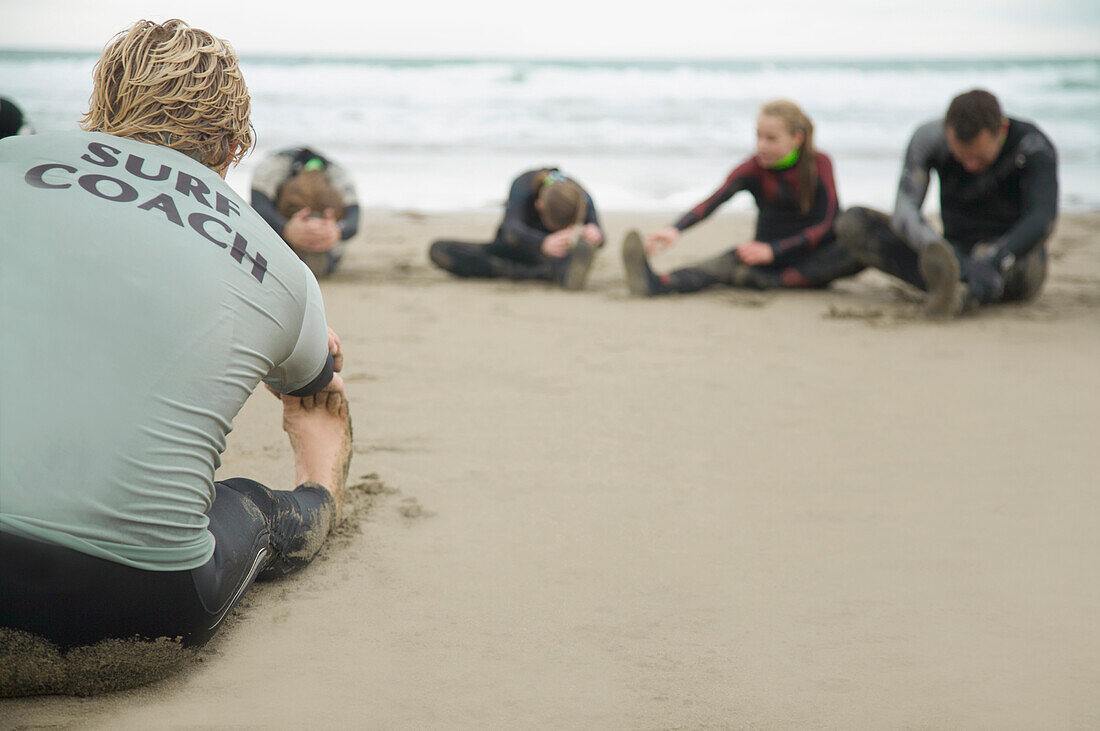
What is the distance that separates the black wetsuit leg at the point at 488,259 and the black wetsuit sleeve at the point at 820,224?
1290mm

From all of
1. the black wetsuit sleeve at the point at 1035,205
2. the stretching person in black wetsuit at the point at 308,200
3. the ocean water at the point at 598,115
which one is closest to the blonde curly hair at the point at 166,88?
the stretching person in black wetsuit at the point at 308,200

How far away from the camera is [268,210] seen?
5.12 meters

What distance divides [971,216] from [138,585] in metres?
4.40

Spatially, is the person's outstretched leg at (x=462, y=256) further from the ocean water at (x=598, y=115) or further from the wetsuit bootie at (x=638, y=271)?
the ocean water at (x=598, y=115)

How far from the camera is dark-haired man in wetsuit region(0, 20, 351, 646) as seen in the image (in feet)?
4.52

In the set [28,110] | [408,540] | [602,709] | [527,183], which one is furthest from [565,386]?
[28,110]

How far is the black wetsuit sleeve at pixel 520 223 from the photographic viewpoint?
5.26 m

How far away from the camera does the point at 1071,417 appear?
3.15 m

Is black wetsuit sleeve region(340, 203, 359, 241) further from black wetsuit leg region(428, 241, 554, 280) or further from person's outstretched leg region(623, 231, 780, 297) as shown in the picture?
person's outstretched leg region(623, 231, 780, 297)

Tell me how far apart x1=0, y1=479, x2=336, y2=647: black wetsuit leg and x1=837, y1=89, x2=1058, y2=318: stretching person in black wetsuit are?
3.45 meters

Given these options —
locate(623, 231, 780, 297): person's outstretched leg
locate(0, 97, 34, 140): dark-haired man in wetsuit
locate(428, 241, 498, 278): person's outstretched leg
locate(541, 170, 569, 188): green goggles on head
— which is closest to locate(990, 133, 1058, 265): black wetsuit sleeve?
locate(623, 231, 780, 297): person's outstretched leg

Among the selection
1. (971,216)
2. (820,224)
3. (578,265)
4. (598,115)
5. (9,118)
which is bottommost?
(598,115)

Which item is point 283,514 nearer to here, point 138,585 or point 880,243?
point 138,585

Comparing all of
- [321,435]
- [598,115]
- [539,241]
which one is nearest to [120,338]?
[321,435]
